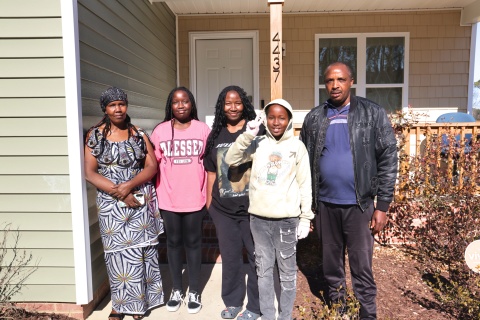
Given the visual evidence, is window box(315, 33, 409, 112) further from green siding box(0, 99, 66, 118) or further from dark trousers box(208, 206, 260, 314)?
green siding box(0, 99, 66, 118)

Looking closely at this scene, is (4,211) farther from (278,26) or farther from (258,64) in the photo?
(258,64)

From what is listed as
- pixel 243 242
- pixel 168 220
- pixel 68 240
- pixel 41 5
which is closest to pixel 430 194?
pixel 243 242

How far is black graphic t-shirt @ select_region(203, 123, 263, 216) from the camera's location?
2662mm

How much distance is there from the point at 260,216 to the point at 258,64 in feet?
14.9

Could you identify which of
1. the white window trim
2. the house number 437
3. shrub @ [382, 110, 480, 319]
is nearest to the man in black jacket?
shrub @ [382, 110, 480, 319]

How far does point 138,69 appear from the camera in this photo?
15.1 feet

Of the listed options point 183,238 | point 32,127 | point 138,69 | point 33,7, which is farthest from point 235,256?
point 138,69

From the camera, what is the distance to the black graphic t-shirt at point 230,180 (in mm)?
2662

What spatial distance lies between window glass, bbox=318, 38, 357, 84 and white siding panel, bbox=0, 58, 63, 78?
4760mm

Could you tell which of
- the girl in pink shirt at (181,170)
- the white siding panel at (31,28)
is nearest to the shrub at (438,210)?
the girl in pink shirt at (181,170)

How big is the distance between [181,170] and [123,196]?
44 cm

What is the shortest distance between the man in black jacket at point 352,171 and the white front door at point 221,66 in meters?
4.22

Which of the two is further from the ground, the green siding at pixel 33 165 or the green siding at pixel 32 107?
the green siding at pixel 32 107

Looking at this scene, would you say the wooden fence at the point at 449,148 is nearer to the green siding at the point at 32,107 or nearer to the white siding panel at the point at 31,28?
the green siding at the point at 32,107
